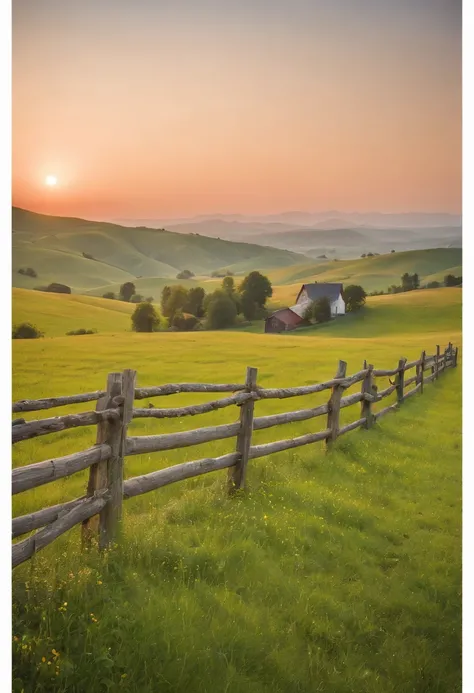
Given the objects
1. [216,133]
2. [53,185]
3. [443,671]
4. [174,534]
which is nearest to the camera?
[443,671]

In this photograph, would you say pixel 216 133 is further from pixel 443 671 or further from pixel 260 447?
pixel 443 671

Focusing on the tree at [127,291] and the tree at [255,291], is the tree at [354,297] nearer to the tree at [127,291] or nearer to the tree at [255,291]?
the tree at [255,291]

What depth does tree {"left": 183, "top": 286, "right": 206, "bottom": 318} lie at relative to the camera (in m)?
5.04

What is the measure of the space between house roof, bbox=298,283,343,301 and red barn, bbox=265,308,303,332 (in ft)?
1.00

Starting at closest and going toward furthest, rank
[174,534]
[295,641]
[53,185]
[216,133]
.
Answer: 1. [295,641]
2. [174,534]
3. [53,185]
4. [216,133]

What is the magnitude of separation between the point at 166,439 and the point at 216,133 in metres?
2.68

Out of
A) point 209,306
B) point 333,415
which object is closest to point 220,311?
point 209,306

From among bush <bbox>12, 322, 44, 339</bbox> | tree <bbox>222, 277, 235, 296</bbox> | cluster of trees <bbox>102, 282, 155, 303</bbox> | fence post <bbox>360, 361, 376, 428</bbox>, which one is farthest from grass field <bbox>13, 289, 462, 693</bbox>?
fence post <bbox>360, 361, 376, 428</bbox>

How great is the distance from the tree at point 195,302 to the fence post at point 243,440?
2.40ft

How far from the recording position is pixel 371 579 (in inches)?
166

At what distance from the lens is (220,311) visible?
5105mm

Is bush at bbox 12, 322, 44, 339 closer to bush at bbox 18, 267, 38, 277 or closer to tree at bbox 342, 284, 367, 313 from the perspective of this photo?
bush at bbox 18, 267, 38, 277
